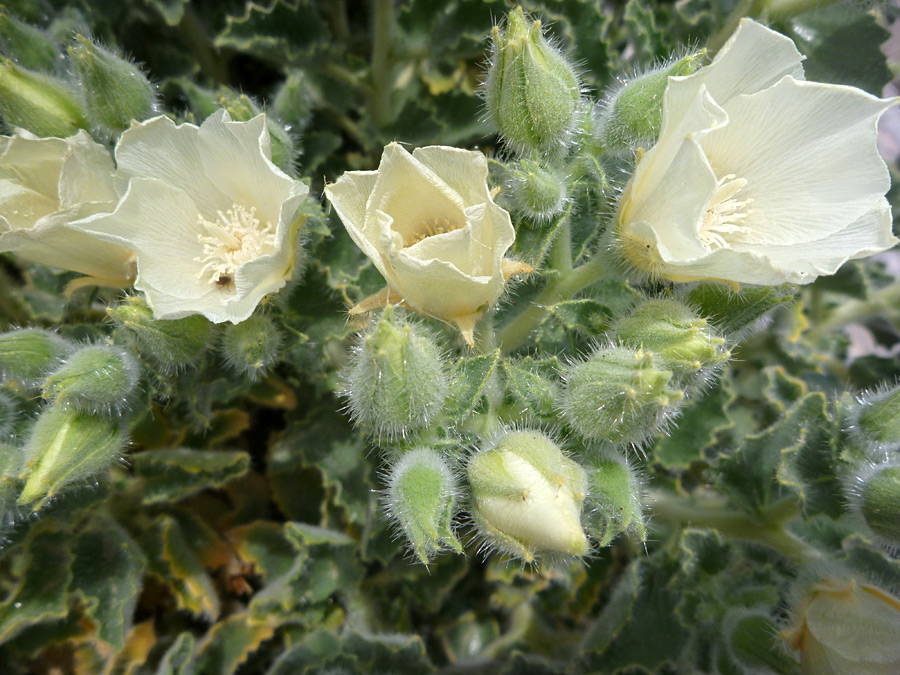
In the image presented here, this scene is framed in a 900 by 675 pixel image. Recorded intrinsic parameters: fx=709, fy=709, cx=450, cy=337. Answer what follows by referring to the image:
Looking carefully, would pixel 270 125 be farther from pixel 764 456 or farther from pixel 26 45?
pixel 764 456

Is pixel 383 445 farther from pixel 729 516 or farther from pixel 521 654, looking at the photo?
pixel 729 516

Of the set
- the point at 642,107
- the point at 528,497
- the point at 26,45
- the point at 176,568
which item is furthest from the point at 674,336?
the point at 26,45

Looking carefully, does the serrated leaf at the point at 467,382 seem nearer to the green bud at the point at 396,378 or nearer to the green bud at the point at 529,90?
the green bud at the point at 396,378

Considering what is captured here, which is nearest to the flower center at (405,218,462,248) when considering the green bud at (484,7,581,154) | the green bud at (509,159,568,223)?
the green bud at (509,159,568,223)

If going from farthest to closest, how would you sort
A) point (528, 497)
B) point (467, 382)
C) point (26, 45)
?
point (26, 45) < point (467, 382) < point (528, 497)

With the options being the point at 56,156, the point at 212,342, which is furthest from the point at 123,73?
the point at 212,342
